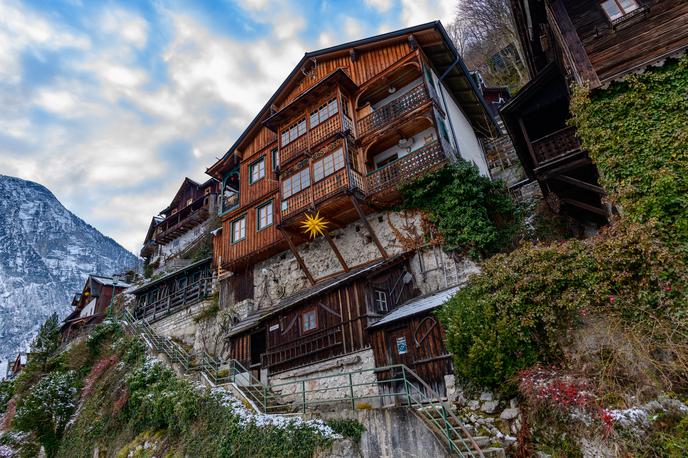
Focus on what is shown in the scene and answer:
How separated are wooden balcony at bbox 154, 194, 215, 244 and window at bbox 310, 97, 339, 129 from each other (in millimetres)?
24403

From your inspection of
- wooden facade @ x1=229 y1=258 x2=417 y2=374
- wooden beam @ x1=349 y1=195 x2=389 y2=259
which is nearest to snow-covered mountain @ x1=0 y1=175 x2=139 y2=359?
wooden facade @ x1=229 y1=258 x2=417 y2=374

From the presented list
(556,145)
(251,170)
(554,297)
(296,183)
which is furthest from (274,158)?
(554,297)

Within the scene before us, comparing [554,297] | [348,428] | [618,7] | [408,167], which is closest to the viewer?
[554,297]

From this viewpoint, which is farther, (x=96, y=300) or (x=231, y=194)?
(x=96, y=300)

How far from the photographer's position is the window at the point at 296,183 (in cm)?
1823

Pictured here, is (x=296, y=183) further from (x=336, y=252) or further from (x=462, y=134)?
(x=462, y=134)

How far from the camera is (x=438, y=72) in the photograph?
65.0 ft

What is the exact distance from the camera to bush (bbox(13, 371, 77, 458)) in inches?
672

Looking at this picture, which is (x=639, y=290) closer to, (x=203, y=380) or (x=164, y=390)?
(x=203, y=380)

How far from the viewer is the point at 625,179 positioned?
858cm

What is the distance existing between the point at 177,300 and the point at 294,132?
48.8 feet

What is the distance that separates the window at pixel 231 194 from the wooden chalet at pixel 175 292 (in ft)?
13.1

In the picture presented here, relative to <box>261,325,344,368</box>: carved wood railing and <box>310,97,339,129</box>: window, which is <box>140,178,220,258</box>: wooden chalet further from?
<box>261,325,344,368</box>: carved wood railing

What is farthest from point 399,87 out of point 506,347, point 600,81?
point 506,347
